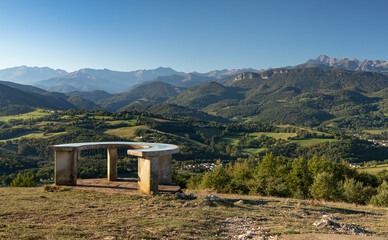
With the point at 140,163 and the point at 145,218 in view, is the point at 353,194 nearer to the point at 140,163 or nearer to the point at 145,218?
the point at 140,163

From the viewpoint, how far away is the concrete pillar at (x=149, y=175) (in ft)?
65.3

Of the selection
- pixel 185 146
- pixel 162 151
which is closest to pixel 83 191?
pixel 162 151

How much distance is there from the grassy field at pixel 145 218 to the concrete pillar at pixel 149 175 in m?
1.01

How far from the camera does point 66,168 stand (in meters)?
23.1

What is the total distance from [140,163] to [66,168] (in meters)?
7.24

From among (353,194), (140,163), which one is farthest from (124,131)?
(140,163)

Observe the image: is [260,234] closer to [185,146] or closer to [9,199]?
[9,199]

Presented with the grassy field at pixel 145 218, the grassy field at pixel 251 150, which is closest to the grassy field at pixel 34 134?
the grassy field at pixel 251 150

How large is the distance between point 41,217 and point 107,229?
4444 mm

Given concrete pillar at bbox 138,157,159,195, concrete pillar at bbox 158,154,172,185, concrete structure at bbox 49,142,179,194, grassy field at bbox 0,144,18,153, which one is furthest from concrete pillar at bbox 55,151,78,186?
grassy field at bbox 0,144,18,153

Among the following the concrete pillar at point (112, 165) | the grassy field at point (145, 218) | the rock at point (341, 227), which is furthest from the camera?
the concrete pillar at point (112, 165)

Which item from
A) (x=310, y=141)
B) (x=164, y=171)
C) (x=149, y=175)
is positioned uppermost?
(x=149, y=175)

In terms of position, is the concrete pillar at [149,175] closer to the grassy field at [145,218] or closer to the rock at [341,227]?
the grassy field at [145,218]

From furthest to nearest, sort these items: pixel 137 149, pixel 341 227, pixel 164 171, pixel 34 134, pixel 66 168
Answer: pixel 34 134
pixel 164 171
pixel 66 168
pixel 137 149
pixel 341 227
